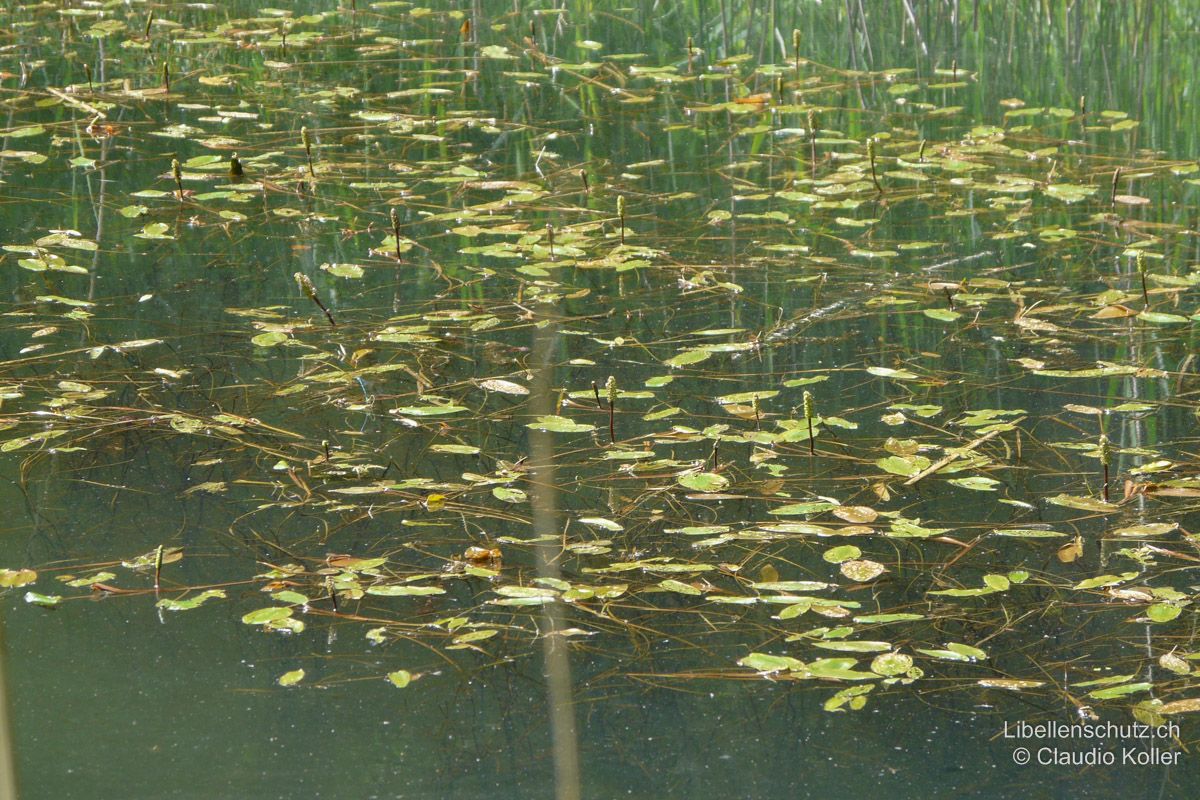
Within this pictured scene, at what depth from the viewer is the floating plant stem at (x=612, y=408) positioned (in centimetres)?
233

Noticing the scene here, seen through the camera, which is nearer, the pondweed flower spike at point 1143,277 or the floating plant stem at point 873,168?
the pondweed flower spike at point 1143,277

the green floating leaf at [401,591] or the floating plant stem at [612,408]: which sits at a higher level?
the floating plant stem at [612,408]

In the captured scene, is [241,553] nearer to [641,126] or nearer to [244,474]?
[244,474]

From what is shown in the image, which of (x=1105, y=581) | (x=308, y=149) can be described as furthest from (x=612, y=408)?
(x=308, y=149)

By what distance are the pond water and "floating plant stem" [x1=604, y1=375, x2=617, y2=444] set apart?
0.02 meters

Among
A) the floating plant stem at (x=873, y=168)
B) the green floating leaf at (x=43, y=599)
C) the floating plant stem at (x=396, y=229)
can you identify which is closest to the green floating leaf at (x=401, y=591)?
the green floating leaf at (x=43, y=599)

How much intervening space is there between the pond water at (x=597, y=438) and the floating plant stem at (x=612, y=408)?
0.07 feet

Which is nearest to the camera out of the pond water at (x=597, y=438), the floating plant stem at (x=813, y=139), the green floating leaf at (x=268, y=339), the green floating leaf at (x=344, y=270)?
the pond water at (x=597, y=438)

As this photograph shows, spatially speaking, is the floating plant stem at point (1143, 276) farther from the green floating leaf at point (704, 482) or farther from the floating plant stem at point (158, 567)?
the floating plant stem at point (158, 567)

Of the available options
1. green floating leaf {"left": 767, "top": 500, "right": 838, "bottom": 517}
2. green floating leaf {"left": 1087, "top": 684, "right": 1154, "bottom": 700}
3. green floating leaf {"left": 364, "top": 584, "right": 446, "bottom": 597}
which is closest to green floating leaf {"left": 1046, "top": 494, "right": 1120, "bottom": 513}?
green floating leaf {"left": 767, "top": 500, "right": 838, "bottom": 517}

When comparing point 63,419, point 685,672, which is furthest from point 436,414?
point 685,672

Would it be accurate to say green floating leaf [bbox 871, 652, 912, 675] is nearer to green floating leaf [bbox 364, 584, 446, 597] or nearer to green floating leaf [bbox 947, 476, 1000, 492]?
green floating leaf [bbox 947, 476, 1000, 492]

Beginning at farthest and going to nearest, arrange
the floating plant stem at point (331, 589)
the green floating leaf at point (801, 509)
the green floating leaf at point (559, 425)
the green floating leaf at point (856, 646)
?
the green floating leaf at point (559, 425), the green floating leaf at point (801, 509), the floating plant stem at point (331, 589), the green floating leaf at point (856, 646)

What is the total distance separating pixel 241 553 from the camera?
212 centimetres
